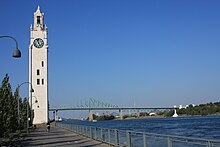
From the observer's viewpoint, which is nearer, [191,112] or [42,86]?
[42,86]

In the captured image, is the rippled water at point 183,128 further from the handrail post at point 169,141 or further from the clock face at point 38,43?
Answer: the handrail post at point 169,141

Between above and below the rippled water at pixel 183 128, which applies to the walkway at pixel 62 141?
above

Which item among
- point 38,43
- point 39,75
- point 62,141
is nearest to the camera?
point 62,141

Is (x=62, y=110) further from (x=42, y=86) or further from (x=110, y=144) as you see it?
(x=110, y=144)

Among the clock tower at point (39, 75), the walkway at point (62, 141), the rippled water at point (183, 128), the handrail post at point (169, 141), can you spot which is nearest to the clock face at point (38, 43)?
the clock tower at point (39, 75)

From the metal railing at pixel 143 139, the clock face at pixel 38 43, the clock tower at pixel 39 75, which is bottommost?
the metal railing at pixel 143 139

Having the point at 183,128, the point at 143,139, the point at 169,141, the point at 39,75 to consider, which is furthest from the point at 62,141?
the point at 39,75

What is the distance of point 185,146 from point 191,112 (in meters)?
140


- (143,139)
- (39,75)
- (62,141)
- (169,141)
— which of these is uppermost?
(39,75)

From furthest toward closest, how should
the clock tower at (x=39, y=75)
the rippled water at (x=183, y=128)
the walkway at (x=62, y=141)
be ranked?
1. the clock tower at (x=39, y=75)
2. the rippled water at (x=183, y=128)
3. the walkway at (x=62, y=141)

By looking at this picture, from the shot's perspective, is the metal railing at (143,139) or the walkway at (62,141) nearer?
the metal railing at (143,139)

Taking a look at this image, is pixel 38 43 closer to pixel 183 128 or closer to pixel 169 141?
pixel 183 128

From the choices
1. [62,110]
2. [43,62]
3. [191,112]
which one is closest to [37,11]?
[43,62]

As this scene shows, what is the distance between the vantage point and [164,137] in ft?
41.3
